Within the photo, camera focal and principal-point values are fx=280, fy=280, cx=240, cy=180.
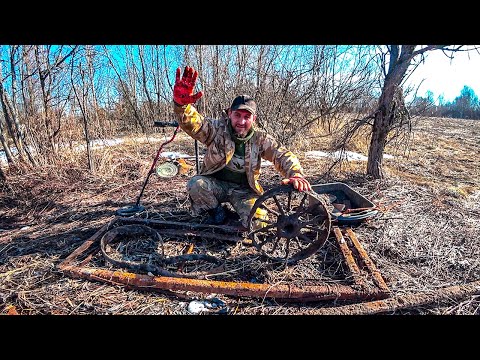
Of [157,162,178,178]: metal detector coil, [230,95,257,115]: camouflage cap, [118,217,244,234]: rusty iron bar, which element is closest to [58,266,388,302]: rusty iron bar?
[118,217,244,234]: rusty iron bar

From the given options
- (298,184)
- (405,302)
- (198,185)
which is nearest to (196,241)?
(198,185)

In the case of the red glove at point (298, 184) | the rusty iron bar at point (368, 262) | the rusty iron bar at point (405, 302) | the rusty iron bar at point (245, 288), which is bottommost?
the rusty iron bar at point (405, 302)

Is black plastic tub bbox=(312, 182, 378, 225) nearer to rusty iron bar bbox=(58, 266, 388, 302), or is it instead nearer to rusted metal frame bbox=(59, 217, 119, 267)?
rusty iron bar bbox=(58, 266, 388, 302)

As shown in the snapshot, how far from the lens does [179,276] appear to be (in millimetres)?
2631

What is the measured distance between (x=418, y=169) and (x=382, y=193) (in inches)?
98.8

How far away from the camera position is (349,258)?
9.39ft

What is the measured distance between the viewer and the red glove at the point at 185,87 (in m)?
2.91

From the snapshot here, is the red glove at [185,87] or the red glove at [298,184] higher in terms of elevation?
the red glove at [185,87]

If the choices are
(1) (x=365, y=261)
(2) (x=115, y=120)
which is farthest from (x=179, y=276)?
(2) (x=115, y=120)

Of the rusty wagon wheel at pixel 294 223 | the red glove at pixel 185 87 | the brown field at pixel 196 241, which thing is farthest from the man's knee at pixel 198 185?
the red glove at pixel 185 87

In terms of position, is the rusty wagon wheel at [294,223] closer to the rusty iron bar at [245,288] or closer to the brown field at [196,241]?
the brown field at [196,241]

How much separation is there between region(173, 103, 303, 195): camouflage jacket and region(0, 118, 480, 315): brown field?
0.95 m

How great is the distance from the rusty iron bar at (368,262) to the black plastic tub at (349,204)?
0.63ft
